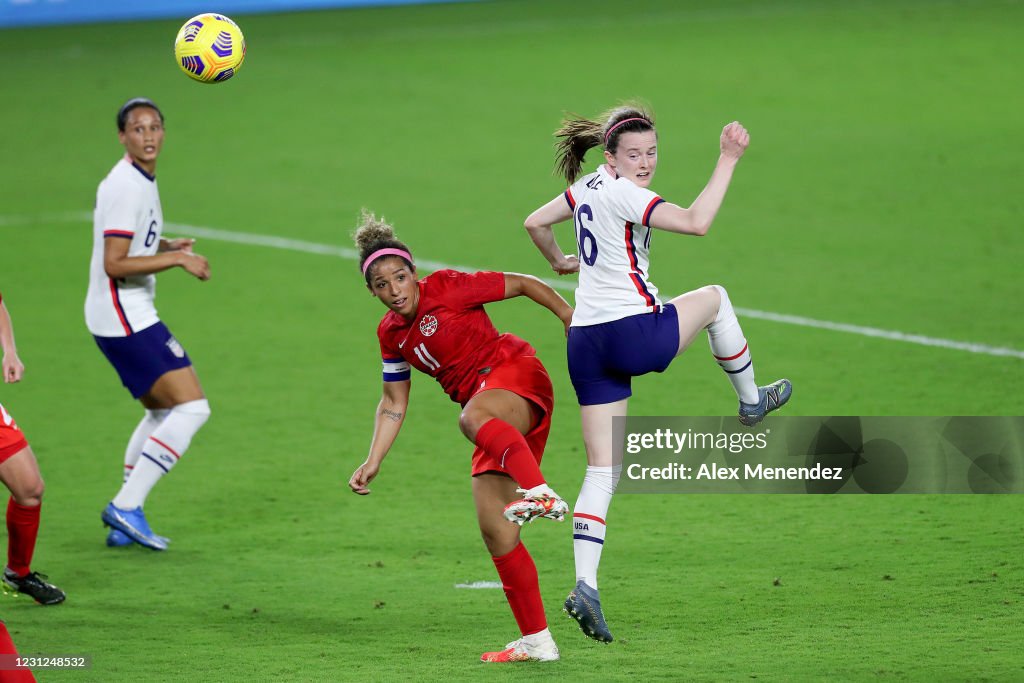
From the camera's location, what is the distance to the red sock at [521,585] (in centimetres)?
666

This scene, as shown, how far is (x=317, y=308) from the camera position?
13.7m

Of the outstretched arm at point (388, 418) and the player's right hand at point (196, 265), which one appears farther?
the player's right hand at point (196, 265)

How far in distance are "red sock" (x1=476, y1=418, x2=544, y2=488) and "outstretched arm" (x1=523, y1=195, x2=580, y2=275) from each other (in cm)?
92

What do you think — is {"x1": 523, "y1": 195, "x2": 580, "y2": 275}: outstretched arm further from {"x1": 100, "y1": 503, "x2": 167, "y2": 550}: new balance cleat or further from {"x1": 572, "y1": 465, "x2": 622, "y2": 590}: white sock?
{"x1": 100, "y1": 503, "x2": 167, "y2": 550}: new balance cleat

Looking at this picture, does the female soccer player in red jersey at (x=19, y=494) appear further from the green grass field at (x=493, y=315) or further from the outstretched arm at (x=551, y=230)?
the outstretched arm at (x=551, y=230)

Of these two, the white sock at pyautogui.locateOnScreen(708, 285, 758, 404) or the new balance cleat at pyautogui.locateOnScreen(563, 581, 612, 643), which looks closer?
the new balance cleat at pyautogui.locateOnScreen(563, 581, 612, 643)

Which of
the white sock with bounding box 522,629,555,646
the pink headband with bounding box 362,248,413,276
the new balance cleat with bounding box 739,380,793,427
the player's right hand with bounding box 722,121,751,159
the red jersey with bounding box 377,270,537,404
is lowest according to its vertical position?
the white sock with bounding box 522,629,555,646

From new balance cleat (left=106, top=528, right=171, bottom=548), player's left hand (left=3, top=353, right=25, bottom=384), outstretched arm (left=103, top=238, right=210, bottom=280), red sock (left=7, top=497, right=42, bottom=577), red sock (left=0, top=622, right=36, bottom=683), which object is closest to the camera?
red sock (left=0, top=622, right=36, bottom=683)

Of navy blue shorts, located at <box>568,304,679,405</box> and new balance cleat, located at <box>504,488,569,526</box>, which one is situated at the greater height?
navy blue shorts, located at <box>568,304,679,405</box>

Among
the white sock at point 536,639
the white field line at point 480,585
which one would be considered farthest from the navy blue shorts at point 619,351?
the white field line at point 480,585

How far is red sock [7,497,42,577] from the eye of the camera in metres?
7.59

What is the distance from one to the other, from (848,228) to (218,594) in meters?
8.86

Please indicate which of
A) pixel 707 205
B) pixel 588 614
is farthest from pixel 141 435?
pixel 707 205

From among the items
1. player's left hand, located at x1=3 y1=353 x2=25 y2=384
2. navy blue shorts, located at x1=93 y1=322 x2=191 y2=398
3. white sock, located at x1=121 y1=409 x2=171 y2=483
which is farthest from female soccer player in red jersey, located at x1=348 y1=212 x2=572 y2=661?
white sock, located at x1=121 y1=409 x2=171 y2=483
